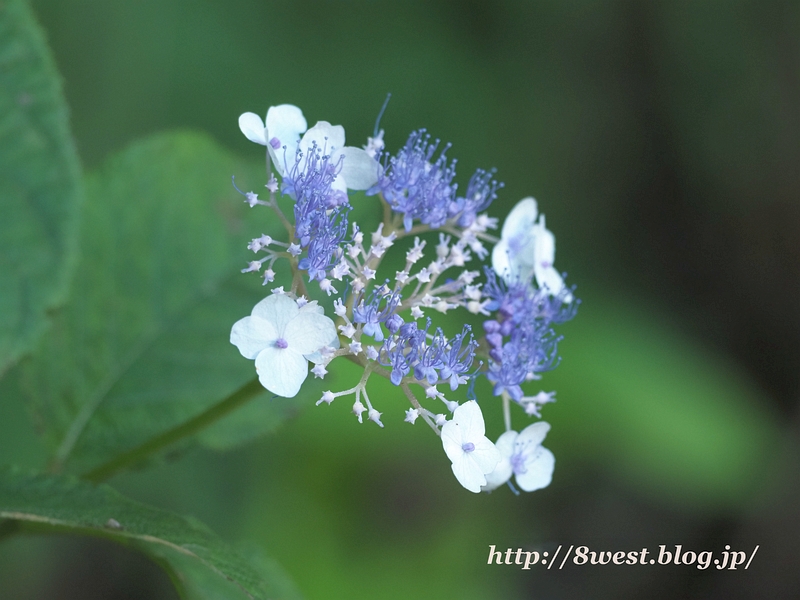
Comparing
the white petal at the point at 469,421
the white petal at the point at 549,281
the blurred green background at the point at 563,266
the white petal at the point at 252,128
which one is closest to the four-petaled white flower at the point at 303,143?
the white petal at the point at 252,128

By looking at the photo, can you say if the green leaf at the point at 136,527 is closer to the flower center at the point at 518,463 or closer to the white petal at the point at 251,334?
the white petal at the point at 251,334

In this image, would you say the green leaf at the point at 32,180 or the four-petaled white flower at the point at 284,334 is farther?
the green leaf at the point at 32,180

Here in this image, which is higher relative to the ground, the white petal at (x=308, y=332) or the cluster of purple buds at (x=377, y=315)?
the cluster of purple buds at (x=377, y=315)

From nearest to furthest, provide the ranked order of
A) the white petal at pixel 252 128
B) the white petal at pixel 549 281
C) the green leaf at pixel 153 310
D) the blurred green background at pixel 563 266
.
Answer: the white petal at pixel 252 128, the white petal at pixel 549 281, the green leaf at pixel 153 310, the blurred green background at pixel 563 266

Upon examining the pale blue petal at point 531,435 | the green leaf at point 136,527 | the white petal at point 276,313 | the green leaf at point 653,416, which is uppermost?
the green leaf at point 653,416

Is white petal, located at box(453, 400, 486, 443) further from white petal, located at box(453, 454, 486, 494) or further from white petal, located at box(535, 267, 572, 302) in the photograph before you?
white petal, located at box(535, 267, 572, 302)

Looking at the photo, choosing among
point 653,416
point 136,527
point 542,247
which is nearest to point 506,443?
point 542,247

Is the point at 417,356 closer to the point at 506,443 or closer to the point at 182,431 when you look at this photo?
the point at 506,443

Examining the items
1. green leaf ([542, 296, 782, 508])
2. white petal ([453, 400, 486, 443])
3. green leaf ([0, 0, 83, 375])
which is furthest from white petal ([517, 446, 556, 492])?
green leaf ([542, 296, 782, 508])

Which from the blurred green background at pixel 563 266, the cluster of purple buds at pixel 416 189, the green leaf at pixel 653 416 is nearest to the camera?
the cluster of purple buds at pixel 416 189
